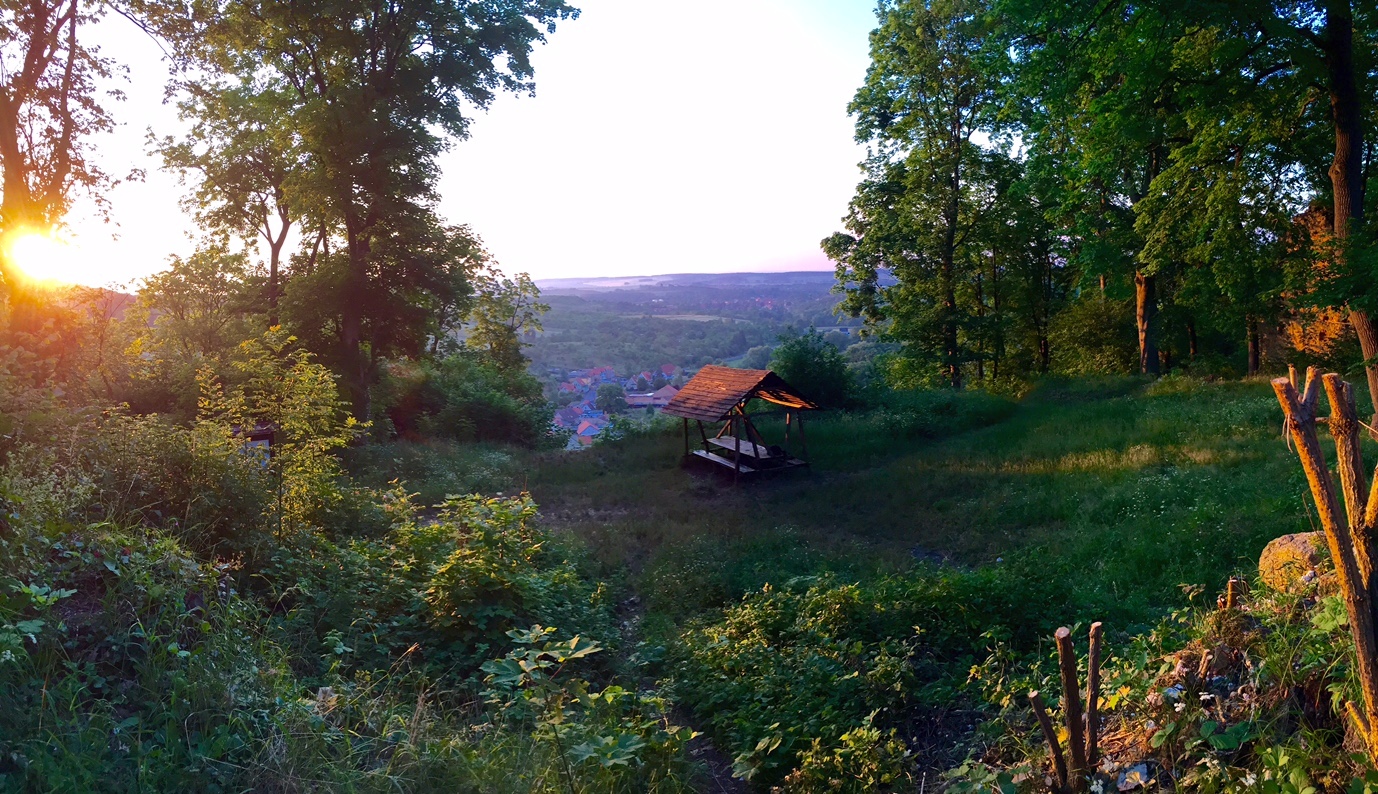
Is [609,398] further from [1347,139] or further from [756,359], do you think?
[1347,139]

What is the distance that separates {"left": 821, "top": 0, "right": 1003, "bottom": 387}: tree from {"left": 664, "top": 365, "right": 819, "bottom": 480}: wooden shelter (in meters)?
12.0

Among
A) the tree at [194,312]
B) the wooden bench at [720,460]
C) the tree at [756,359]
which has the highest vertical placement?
the tree at [194,312]

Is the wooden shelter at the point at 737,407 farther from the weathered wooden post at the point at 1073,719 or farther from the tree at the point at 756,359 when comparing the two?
the tree at the point at 756,359

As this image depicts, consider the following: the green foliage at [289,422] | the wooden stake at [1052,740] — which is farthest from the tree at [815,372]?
the wooden stake at [1052,740]

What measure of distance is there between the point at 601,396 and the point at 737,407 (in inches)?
886

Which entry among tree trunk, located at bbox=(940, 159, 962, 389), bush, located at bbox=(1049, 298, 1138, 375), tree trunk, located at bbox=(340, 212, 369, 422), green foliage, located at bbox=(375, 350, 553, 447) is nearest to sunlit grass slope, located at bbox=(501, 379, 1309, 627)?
green foliage, located at bbox=(375, 350, 553, 447)

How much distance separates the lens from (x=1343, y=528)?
118 inches

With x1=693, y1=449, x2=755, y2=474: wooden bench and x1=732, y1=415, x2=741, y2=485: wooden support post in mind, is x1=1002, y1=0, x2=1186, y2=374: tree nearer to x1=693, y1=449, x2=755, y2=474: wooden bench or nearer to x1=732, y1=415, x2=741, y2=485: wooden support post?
x1=732, y1=415, x2=741, y2=485: wooden support post

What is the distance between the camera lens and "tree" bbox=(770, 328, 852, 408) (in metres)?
23.8

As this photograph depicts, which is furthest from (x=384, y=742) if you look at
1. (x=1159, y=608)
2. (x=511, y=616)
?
(x=1159, y=608)

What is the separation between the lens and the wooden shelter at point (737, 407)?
1634 cm

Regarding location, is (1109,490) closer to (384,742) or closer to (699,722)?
(699,722)

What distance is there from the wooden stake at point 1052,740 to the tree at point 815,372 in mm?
20312

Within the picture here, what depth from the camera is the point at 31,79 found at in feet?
42.1
